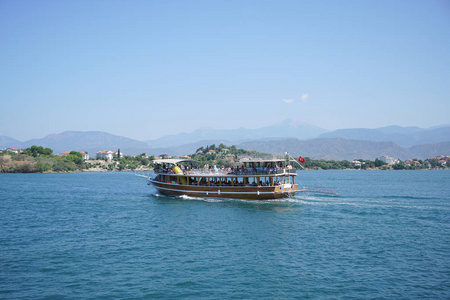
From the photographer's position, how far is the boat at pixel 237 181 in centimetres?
4794

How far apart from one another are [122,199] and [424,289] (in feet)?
148

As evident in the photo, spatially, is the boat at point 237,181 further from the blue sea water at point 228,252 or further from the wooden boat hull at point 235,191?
the blue sea water at point 228,252

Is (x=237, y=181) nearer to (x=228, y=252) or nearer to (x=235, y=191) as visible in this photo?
(x=235, y=191)

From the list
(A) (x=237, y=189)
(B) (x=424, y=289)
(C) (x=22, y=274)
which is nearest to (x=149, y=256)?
(C) (x=22, y=274)

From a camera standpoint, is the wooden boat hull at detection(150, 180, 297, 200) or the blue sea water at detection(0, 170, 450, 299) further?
the wooden boat hull at detection(150, 180, 297, 200)

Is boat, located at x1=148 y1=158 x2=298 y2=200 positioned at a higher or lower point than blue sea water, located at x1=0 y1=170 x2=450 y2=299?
higher

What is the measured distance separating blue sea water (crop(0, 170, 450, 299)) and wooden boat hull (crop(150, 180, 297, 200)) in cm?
371

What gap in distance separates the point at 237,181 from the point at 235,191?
60.3 inches

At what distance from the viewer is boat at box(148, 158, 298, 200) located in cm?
4794

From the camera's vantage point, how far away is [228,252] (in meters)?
25.7

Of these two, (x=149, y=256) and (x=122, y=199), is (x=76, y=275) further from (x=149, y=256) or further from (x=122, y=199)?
(x=122, y=199)

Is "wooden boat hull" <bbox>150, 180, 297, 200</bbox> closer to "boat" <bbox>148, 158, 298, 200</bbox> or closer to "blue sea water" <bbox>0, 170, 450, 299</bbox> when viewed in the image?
"boat" <bbox>148, 158, 298, 200</bbox>

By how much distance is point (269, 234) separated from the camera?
102 feet

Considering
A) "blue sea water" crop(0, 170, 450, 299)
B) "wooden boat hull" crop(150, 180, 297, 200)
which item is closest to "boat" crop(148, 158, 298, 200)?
"wooden boat hull" crop(150, 180, 297, 200)
